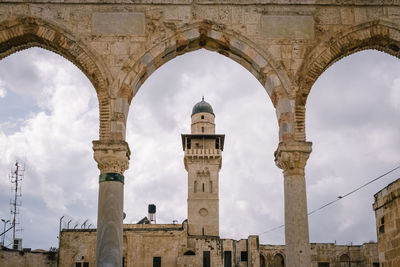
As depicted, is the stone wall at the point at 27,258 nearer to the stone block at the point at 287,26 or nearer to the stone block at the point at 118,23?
the stone block at the point at 118,23

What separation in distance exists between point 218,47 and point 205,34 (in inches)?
15.3

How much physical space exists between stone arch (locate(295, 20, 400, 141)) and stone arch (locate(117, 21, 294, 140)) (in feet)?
0.95

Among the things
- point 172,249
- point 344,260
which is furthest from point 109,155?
point 344,260

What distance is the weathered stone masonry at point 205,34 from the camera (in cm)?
959

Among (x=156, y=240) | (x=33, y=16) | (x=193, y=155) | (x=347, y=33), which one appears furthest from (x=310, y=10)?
(x=193, y=155)

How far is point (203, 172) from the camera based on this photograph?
53.2 metres

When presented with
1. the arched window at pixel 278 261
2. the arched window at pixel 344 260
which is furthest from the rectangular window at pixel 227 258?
the arched window at pixel 344 260

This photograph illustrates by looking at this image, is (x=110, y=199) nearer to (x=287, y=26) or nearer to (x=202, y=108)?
(x=287, y=26)

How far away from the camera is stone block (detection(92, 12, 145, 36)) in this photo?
9.77 metres

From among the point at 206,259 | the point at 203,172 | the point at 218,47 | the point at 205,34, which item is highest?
the point at 203,172

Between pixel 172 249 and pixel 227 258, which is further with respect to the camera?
pixel 227 258

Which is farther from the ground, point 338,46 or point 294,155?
point 338,46

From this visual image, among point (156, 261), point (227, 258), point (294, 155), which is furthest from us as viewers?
point (227, 258)

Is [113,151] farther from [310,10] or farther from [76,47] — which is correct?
[310,10]
